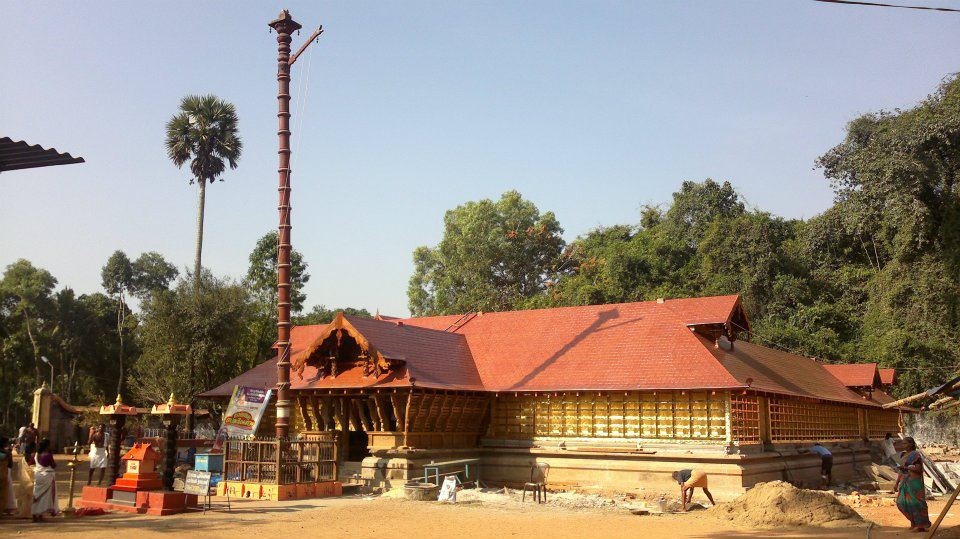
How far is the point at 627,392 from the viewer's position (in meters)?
23.4

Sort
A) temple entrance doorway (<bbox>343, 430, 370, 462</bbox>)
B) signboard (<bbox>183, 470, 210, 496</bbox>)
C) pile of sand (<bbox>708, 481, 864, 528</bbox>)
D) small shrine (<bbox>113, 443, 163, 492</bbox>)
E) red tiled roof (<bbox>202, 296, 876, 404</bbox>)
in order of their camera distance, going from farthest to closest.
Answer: temple entrance doorway (<bbox>343, 430, 370, 462</bbox>), red tiled roof (<bbox>202, 296, 876, 404</bbox>), signboard (<bbox>183, 470, 210, 496</bbox>), small shrine (<bbox>113, 443, 163, 492</bbox>), pile of sand (<bbox>708, 481, 864, 528</bbox>)

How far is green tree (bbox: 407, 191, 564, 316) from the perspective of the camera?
64.9 metres

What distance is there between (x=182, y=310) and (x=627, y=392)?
26225 millimetres

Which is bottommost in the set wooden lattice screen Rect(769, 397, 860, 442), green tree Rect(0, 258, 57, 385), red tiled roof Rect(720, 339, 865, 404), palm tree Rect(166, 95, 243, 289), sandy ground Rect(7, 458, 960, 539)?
sandy ground Rect(7, 458, 960, 539)

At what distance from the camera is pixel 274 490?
20047 mm

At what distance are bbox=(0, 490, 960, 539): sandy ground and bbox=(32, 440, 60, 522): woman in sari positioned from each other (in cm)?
34

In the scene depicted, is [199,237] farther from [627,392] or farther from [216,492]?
[627,392]

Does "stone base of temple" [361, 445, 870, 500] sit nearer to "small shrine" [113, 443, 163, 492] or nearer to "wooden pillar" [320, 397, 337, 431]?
"wooden pillar" [320, 397, 337, 431]

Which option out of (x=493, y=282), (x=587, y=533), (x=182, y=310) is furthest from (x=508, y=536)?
(x=493, y=282)

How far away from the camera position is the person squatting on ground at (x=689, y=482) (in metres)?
19.8

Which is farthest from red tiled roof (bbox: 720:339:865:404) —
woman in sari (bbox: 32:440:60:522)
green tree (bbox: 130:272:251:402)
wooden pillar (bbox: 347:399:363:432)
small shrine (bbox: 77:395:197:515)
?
green tree (bbox: 130:272:251:402)

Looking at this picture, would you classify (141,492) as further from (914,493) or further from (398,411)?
(914,493)

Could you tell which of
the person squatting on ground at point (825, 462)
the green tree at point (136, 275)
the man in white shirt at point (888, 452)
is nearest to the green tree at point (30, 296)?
the green tree at point (136, 275)

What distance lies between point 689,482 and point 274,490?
10650mm
